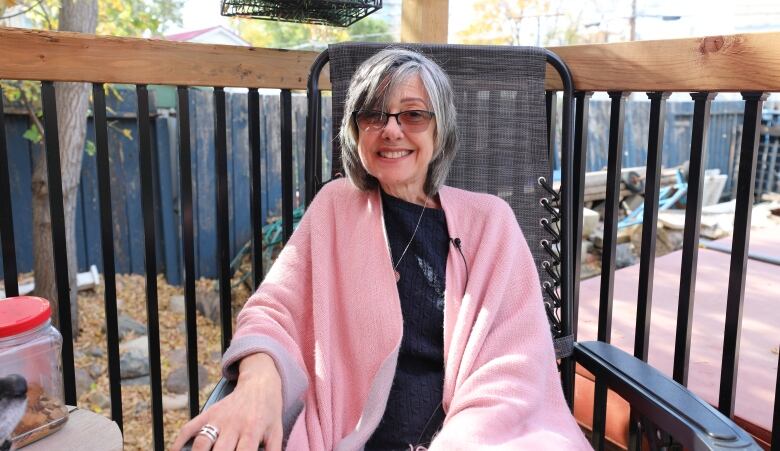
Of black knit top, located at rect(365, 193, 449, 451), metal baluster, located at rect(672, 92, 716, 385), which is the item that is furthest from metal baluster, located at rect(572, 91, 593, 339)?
black knit top, located at rect(365, 193, 449, 451)

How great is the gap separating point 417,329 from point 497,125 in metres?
0.64

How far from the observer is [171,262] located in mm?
6098

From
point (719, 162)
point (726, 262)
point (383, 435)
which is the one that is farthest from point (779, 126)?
point (383, 435)

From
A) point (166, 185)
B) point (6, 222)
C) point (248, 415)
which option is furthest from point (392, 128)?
point (166, 185)

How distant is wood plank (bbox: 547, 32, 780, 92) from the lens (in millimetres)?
1316

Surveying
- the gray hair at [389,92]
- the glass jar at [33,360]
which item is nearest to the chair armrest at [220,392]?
the glass jar at [33,360]

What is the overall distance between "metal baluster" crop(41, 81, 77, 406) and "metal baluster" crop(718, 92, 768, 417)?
1.66 meters

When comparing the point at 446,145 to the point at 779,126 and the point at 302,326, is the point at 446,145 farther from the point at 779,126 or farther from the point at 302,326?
the point at 779,126

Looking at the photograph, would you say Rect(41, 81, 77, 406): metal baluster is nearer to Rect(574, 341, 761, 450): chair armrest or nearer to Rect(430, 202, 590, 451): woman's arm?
Rect(430, 202, 590, 451): woman's arm

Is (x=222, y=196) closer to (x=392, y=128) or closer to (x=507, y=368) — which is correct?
(x=392, y=128)

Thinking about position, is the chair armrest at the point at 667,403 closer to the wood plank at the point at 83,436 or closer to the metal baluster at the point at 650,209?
the metal baluster at the point at 650,209

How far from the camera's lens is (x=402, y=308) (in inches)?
57.1

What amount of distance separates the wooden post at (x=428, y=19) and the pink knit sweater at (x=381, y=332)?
2.65 ft

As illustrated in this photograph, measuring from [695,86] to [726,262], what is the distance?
7.38 ft
